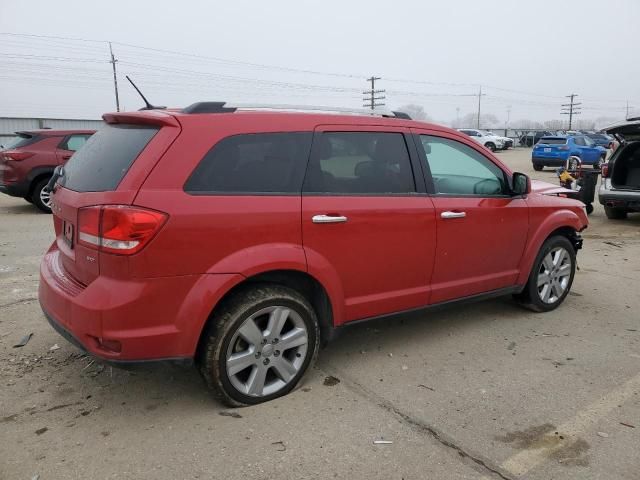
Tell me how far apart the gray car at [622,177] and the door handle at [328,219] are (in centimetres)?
759

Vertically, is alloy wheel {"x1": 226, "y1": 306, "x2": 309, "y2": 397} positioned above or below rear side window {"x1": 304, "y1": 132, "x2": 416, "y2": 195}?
below

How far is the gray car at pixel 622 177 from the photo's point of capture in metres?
9.23

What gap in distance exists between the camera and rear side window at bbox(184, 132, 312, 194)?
2.83 meters

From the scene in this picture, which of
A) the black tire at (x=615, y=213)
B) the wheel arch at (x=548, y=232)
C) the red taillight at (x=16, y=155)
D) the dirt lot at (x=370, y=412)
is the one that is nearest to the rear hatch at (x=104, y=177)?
the dirt lot at (x=370, y=412)

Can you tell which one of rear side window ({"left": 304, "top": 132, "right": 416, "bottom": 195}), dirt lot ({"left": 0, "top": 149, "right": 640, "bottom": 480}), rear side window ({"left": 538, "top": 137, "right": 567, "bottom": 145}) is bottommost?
dirt lot ({"left": 0, "top": 149, "right": 640, "bottom": 480})

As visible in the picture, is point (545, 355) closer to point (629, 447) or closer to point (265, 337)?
point (629, 447)

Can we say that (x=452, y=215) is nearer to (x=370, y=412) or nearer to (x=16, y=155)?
(x=370, y=412)

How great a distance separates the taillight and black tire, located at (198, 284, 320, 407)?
23.9 inches

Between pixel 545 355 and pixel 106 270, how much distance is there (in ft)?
10.2

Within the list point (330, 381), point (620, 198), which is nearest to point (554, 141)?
point (620, 198)

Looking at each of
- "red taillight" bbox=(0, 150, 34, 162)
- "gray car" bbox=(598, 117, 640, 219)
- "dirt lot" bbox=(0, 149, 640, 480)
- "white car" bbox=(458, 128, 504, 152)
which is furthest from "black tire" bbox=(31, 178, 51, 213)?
"white car" bbox=(458, 128, 504, 152)

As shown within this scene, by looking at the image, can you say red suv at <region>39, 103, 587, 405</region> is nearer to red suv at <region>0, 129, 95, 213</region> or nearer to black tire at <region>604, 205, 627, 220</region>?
black tire at <region>604, 205, 627, 220</region>

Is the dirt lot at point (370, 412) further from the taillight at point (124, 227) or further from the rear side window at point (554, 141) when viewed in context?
the rear side window at point (554, 141)

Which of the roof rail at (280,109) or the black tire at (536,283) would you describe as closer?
the roof rail at (280,109)
